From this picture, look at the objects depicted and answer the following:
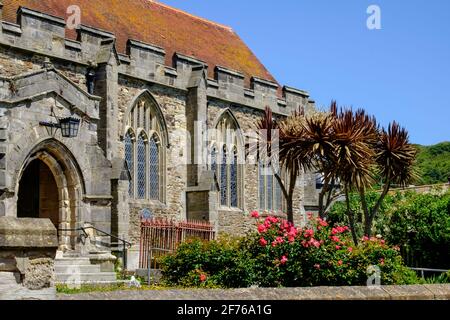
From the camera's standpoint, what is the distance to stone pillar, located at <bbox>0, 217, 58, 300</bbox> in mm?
7441

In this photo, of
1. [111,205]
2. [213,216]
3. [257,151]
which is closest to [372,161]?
[257,151]

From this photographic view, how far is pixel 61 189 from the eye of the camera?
2019 cm

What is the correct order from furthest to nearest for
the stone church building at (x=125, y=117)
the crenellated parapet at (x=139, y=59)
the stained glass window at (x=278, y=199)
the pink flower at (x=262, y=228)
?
the stained glass window at (x=278, y=199)
the crenellated parapet at (x=139, y=59)
the stone church building at (x=125, y=117)
the pink flower at (x=262, y=228)

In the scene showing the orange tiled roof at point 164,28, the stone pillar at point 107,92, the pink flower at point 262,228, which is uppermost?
the orange tiled roof at point 164,28

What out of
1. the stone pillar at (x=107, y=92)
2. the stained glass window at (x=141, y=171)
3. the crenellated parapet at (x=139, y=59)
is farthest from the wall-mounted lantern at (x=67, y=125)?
the stained glass window at (x=141, y=171)

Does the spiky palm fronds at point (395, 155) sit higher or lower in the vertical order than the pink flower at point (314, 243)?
higher

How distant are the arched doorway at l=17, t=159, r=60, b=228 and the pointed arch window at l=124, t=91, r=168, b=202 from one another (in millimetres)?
3847

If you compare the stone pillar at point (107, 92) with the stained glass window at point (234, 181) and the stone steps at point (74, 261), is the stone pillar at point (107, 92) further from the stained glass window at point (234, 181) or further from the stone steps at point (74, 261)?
the stained glass window at point (234, 181)

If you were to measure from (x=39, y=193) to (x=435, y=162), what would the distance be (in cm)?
6237

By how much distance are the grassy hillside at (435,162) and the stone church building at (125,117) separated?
38940mm

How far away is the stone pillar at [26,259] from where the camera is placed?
24.4 ft

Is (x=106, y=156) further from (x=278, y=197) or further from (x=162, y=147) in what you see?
(x=278, y=197)

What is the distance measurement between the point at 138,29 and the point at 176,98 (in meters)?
3.90

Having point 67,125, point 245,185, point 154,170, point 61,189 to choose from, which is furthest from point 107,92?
point 245,185
